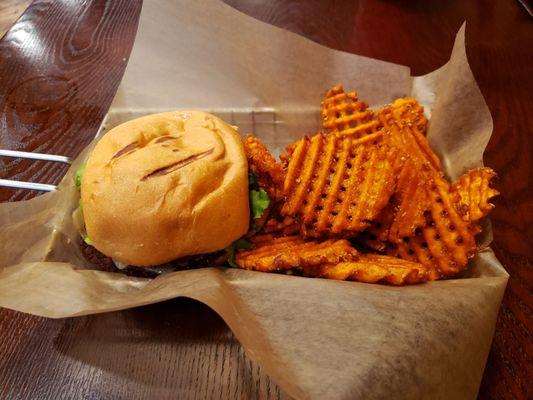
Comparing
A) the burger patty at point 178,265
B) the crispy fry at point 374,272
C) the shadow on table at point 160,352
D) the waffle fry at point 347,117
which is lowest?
the shadow on table at point 160,352

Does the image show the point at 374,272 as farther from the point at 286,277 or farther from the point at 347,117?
the point at 347,117

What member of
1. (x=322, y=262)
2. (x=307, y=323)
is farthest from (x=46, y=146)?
(x=307, y=323)

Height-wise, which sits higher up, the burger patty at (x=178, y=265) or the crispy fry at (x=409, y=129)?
the crispy fry at (x=409, y=129)

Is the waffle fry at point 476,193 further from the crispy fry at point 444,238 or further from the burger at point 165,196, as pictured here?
the burger at point 165,196

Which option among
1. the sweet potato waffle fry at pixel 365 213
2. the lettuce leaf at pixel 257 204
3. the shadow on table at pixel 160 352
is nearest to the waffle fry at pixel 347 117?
the sweet potato waffle fry at pixel 365 213

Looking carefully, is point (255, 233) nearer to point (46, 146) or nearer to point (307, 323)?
point (307, 323)

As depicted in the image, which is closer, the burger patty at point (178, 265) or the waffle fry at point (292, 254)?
the waffle fry at point (292, 254)

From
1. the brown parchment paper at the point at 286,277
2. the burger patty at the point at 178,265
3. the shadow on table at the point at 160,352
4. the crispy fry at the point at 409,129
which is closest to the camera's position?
the brown parchment paper at the point at 286,277
